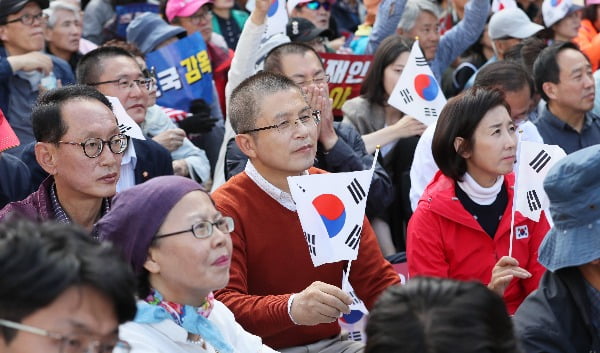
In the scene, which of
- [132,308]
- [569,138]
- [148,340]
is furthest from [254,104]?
[569,138]

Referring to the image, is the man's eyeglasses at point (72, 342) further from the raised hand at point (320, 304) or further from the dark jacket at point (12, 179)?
the dark jacket at point (12, 179)

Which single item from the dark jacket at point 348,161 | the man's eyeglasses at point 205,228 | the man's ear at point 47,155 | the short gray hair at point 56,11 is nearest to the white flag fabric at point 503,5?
the dark jacket at point 348,161

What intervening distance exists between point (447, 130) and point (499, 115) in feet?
0.86

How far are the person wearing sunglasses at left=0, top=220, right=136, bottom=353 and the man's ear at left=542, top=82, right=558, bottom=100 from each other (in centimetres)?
503

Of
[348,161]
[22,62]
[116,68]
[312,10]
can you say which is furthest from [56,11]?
[348,161]

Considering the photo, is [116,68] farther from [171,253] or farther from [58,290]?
[58,290]

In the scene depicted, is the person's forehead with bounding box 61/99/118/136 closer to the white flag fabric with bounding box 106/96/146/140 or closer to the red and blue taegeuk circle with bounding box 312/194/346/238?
the white flag fabric with bounding box 106/96/146/140

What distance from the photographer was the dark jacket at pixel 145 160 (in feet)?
16.9

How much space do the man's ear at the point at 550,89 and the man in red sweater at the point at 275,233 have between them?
8.95 feet

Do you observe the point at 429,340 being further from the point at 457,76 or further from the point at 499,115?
the point at 457,76

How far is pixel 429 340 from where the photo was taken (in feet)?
7.71

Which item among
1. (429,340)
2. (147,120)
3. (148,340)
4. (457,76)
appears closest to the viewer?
(429,340)

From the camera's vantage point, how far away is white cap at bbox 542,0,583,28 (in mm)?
8836

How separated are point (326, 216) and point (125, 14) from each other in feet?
15.6
